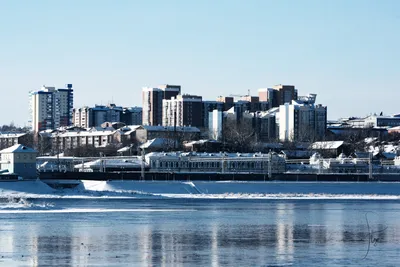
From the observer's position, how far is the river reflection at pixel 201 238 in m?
31.7

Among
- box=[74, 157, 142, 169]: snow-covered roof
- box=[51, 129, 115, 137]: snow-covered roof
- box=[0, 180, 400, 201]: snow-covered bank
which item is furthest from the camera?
box=[51, 129, 115, 137]: snow-covered roof

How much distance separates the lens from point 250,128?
634 feet

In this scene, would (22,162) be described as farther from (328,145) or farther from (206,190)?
(328,145)

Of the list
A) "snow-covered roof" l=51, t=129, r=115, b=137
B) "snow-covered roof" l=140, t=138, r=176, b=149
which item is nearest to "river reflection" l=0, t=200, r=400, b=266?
"snow-covered roof" l=140, t=138, r=176, b=149

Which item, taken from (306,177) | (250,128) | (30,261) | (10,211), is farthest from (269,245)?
(250,128)

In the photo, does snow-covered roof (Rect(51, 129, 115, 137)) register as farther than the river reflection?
→ Yes

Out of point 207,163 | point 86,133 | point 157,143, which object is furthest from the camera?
point 86,133

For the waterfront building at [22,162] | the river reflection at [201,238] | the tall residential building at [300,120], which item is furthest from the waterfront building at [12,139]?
the river reflection at [201,238]

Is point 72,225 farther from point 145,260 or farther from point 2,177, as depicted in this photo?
point 2,177

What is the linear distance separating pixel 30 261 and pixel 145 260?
140 inches

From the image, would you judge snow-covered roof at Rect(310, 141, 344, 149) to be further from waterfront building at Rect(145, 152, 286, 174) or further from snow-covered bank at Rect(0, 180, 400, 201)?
snow-covered bank at Rect(0, 180, 400, 201)

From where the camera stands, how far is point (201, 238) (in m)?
38.7

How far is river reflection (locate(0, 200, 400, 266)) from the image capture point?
104 feet

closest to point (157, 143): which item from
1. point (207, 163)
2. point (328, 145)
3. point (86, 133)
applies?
point (328, 145)
